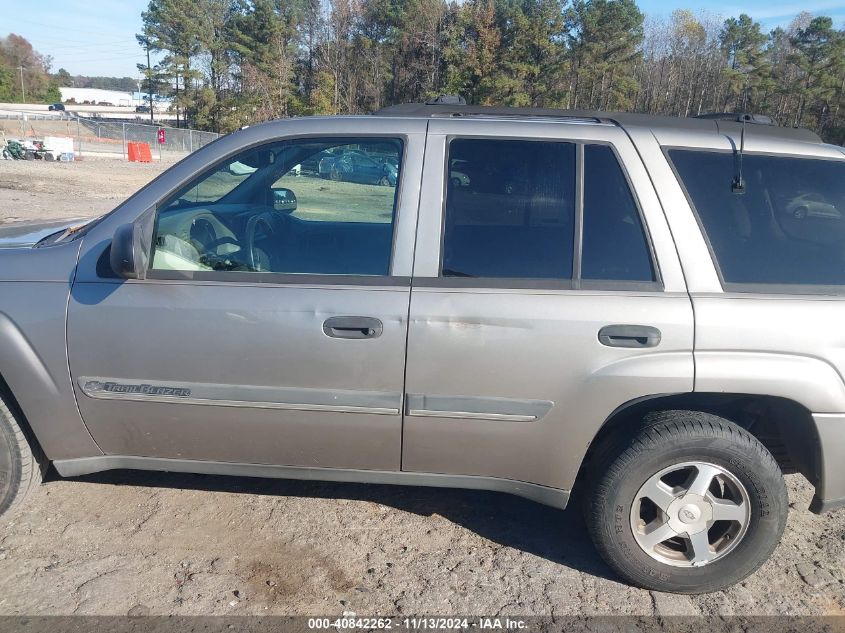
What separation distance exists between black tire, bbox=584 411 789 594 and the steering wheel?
171 cm

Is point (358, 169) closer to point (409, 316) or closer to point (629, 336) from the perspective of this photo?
point (409, 316)

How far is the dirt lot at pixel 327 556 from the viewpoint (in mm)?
2906

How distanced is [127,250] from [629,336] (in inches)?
80.7

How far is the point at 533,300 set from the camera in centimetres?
284

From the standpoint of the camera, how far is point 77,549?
3.17 m

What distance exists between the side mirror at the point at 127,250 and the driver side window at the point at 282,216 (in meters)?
0.14

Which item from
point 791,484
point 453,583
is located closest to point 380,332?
point 453,583

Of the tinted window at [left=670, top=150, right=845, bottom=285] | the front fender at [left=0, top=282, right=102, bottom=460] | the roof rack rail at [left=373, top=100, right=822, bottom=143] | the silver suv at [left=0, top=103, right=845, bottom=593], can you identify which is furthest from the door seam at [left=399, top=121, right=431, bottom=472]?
the front fender at [left=0, top=282, right=102, bottom=460]

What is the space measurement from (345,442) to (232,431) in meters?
0.50

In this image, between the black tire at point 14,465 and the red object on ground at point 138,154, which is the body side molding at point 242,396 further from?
the red object on ground at point 138,154

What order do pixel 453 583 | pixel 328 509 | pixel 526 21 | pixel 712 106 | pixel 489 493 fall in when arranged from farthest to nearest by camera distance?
pixel 712 106, pixel 526 21, pixel 489 493, pixel 328 509, pixel 453 583

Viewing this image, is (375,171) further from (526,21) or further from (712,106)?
(712,106)

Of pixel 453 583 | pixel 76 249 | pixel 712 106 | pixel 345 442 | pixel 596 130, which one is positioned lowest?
pixel 453 583

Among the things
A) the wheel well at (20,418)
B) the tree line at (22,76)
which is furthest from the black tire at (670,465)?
the tree line at (22,76)
